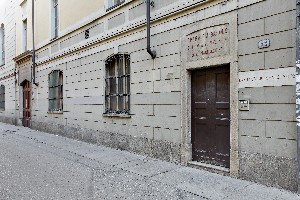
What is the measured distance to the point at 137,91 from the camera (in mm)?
7391

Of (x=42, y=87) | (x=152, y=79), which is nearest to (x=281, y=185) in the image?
(x=152, y=79)

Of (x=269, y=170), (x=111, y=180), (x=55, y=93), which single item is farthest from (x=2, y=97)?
(x=269, y=170)

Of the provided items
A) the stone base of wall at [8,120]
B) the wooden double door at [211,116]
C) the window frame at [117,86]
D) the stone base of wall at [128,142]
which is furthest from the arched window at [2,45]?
the wooden double door at [211,116]

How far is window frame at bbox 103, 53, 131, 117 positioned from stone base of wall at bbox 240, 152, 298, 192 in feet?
12.3

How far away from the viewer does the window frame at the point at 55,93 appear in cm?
1152

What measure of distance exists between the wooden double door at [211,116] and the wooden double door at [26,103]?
1159 centimetres

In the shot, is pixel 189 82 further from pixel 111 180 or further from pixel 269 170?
pixel 111 180

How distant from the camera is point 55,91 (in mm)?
11930

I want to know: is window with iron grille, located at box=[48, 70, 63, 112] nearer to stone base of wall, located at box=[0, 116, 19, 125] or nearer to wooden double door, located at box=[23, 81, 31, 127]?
wooden double door, located at box=[23, 81, 31, 127]

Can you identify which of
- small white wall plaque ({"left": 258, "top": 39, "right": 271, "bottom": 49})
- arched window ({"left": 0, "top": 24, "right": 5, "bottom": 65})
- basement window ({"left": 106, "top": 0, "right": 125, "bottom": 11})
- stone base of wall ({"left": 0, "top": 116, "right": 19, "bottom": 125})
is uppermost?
arched window ({"left": 0, "top": 24, "right": 5, "bottom": 65})

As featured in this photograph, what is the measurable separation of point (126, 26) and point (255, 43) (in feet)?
13.2

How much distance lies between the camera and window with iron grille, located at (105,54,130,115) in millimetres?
7970

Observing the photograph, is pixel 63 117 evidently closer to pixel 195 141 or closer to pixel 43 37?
pixel 43 37

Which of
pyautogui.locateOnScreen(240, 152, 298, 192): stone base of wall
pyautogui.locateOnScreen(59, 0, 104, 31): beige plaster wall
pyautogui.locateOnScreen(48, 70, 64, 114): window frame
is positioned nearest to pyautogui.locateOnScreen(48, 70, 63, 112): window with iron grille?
pyautogui.locateOnScreen(48, 70, 64, 114): window frame
